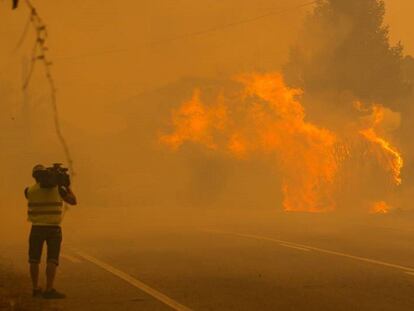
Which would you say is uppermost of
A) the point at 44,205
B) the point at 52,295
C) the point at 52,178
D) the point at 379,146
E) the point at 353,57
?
the point at 353,57

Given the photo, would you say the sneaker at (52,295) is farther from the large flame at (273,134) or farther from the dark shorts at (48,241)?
the large flame at (273,134)

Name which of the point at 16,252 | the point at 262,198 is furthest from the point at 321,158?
the point at 16,252

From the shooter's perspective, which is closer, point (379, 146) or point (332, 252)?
point (332, 252)

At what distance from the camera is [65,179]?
8711 mm

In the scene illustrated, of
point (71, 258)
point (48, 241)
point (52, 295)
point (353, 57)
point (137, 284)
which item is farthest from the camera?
point (353, 57)

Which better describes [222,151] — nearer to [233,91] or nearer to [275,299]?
[233,91]

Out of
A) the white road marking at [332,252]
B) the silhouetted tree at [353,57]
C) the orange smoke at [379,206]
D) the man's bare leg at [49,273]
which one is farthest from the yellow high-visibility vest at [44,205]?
the orange smoke at [379,206]

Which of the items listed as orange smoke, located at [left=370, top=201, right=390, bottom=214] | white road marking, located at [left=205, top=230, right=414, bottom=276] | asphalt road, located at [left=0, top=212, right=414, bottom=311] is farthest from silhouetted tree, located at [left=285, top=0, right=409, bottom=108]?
white road marking, located at [left=205, top=230, right=414, bottom=276]

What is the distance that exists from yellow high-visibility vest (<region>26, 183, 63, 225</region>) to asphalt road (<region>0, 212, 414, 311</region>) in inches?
41.0

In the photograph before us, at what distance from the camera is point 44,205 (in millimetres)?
8711

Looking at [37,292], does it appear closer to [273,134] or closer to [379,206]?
[273,134]

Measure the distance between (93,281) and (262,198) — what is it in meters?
32.1

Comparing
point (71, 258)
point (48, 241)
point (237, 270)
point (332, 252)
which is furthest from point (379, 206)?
point (48, 241)

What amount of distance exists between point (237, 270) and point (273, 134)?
26.8 meters
